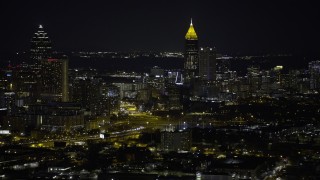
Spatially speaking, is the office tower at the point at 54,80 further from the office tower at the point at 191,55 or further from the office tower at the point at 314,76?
the office tower at the point at 314,76

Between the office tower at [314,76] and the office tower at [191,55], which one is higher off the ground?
the office tower at [191,55]

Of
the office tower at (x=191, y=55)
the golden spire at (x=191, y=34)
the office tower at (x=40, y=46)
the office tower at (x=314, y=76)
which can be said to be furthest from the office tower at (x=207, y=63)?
the office tower at (x=40, y=46)

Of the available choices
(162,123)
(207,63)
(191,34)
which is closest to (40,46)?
(162,123)

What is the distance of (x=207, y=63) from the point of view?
38688mm

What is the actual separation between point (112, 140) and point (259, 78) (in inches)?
769

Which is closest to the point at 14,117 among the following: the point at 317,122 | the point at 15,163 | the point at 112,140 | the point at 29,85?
the point at 112,140

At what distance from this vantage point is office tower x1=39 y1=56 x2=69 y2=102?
91.7 feet

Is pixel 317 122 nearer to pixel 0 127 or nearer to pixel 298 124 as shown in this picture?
pixel 298 124

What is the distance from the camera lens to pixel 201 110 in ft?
92.6

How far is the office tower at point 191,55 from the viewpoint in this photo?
37.5 meters

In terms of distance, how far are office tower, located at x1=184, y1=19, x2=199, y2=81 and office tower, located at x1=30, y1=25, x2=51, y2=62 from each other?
30.4 ft

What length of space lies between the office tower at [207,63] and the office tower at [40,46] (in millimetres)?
10053

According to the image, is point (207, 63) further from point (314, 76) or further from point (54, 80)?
point (54, 80)

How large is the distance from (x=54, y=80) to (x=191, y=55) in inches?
431
